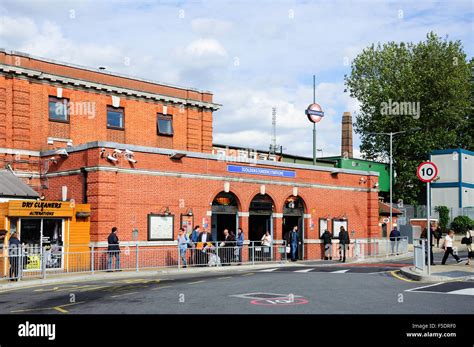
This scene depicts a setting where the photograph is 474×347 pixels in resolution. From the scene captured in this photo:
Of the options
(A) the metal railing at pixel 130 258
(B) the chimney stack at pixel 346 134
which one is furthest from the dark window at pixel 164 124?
(B) the chimney stack at pixel 346 134

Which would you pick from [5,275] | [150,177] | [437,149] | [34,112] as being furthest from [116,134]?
[437,149]

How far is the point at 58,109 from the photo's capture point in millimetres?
34156

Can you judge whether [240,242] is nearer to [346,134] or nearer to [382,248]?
[382,248]

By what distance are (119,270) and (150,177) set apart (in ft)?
17.1

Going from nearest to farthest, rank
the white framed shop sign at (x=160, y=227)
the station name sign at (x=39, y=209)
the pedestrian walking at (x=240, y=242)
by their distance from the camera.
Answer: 1. the station name sign at (x=39, y=209)
2. the white framed shop sign at (x=160, y=227)
3. the pedestrian walking at (x=240, y=242)

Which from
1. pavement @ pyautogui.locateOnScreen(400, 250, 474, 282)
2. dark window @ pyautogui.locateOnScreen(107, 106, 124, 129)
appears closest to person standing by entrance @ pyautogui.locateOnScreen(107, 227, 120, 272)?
dark window @ pyautogui.locateOnScreen(107, 106, 124, 129)

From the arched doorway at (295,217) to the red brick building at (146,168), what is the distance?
0.23ft

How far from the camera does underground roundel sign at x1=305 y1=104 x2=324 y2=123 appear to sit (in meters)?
45.6

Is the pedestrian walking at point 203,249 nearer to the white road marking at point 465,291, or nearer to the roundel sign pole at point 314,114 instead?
the white road marking at point 465,291

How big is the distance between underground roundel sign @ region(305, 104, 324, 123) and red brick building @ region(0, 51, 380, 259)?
6.44 meters

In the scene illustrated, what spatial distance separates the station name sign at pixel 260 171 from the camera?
33.6 m

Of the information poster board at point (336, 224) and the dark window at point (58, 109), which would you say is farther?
the information poster board at point (336, 224)

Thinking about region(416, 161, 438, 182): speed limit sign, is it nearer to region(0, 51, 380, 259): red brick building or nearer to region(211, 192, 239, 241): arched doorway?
region(0, 51, 380, 259): red brick building
